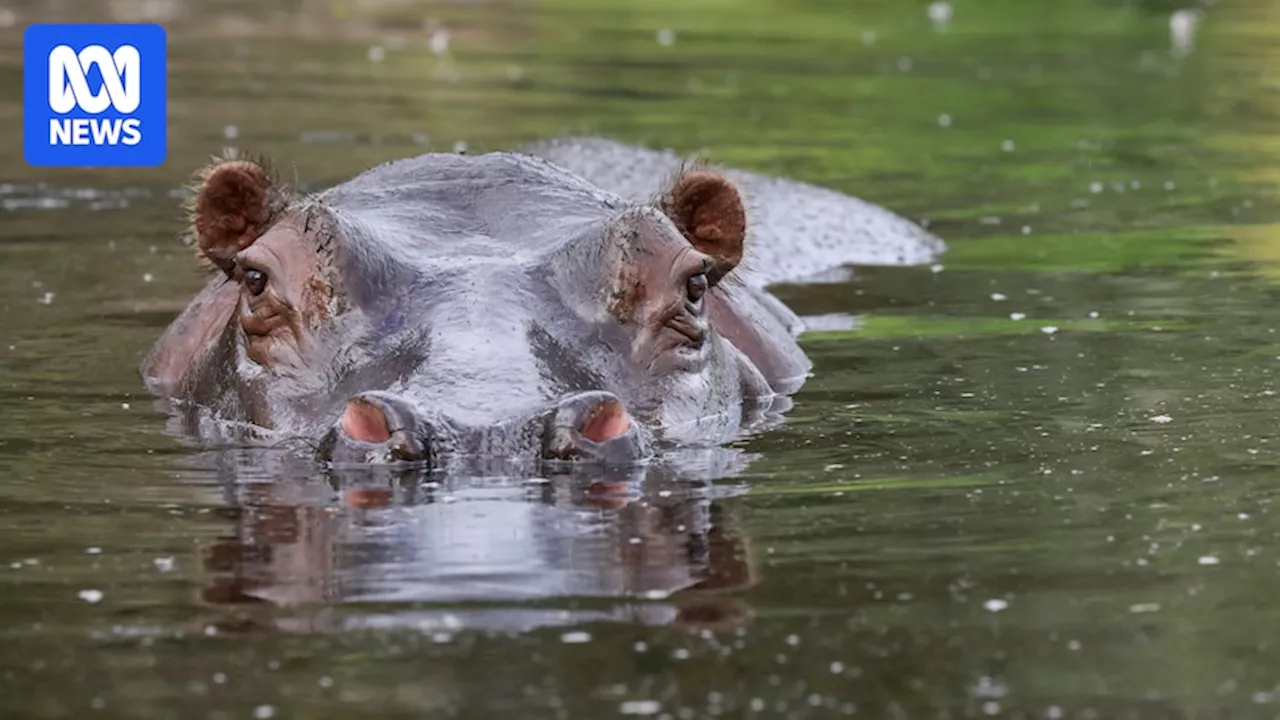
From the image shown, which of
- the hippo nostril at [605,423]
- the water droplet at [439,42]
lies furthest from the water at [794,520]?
the water droplet at [439,42]

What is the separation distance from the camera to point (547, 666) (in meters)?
4.76

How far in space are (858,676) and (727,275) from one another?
137 inches

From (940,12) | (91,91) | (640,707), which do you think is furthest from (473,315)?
(940,12)

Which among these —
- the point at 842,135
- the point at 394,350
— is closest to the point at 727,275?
the point at 394,350

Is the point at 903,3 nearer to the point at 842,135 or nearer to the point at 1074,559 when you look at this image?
the point at 842,135

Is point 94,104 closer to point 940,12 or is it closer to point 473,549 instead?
point 473,549

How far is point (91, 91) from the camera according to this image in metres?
11.5

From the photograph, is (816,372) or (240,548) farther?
(816,372)

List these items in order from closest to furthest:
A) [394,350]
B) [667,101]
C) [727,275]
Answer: [394,350]
[727,275]
[667,101]

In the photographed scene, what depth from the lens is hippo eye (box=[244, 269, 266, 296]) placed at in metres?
7.27

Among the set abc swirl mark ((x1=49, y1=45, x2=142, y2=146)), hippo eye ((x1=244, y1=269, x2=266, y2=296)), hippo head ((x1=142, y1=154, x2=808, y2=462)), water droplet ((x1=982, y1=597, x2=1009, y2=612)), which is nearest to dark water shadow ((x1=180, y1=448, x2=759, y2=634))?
hippo head ((x1=142, y1=154, x2=808, y2=462))

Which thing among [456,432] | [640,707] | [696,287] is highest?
[696,287]

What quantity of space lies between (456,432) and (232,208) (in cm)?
153

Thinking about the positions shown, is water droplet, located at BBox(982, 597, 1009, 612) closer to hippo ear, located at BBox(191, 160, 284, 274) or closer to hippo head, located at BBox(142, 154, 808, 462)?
hippo head, located at BBox(142, 154, 808, 462)
